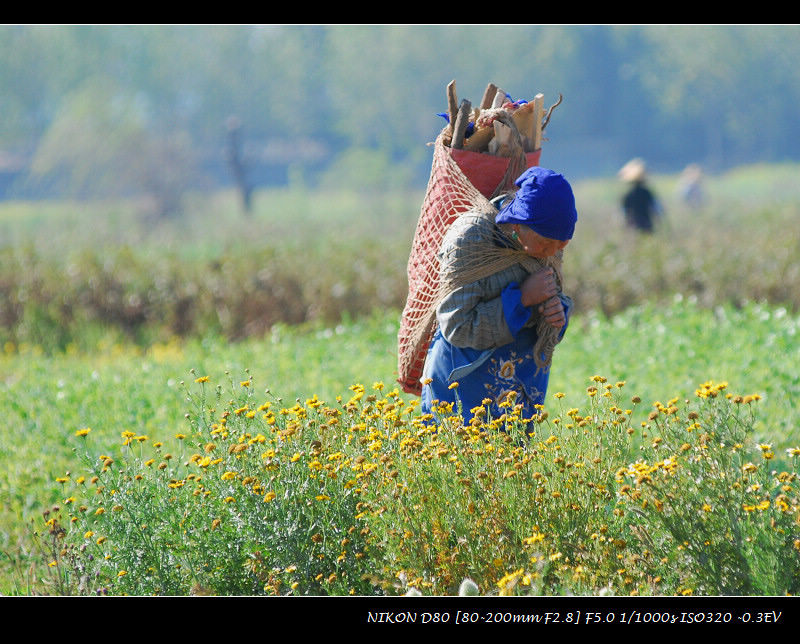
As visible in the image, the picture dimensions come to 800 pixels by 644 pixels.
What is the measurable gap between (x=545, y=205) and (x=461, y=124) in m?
0.65

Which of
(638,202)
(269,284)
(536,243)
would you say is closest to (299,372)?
(269,284)

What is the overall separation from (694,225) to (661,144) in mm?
53578

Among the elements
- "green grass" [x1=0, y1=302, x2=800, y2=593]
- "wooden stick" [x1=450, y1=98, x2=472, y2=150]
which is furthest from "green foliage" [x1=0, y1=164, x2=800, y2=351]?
"wooden stick" [x1=450, y1=98, x2=472, y2=150]

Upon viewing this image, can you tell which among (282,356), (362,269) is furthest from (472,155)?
(362,269)

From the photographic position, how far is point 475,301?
354 centimetres

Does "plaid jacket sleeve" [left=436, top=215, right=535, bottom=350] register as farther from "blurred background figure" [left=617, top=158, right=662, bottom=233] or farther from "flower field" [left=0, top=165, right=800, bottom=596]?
"blurred background figure" [left=617, top=158, right=662, bottom=233]

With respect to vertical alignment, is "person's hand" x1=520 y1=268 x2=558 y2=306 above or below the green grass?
above

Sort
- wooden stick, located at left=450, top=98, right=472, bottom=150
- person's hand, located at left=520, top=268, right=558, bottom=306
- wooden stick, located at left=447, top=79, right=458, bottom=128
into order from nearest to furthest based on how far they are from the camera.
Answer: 1. person's hand, located at left=520, top=268, right=558, bottom=306
2. wooden stick, located at left=450, top=98, right=472, bottom=150
3. wooden stick, located at left=447, top=79, right=458, bottom=128

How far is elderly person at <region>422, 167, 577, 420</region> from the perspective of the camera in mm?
3361

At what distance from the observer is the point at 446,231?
3812 millimetres

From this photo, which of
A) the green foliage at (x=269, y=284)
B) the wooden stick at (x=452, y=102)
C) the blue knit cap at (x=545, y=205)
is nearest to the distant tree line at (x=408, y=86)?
the green foliage at (x=269, y=284)

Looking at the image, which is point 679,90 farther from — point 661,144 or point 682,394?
point 682,394

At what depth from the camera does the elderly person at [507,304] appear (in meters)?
3.36

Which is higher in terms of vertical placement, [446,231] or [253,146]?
[253,146]
